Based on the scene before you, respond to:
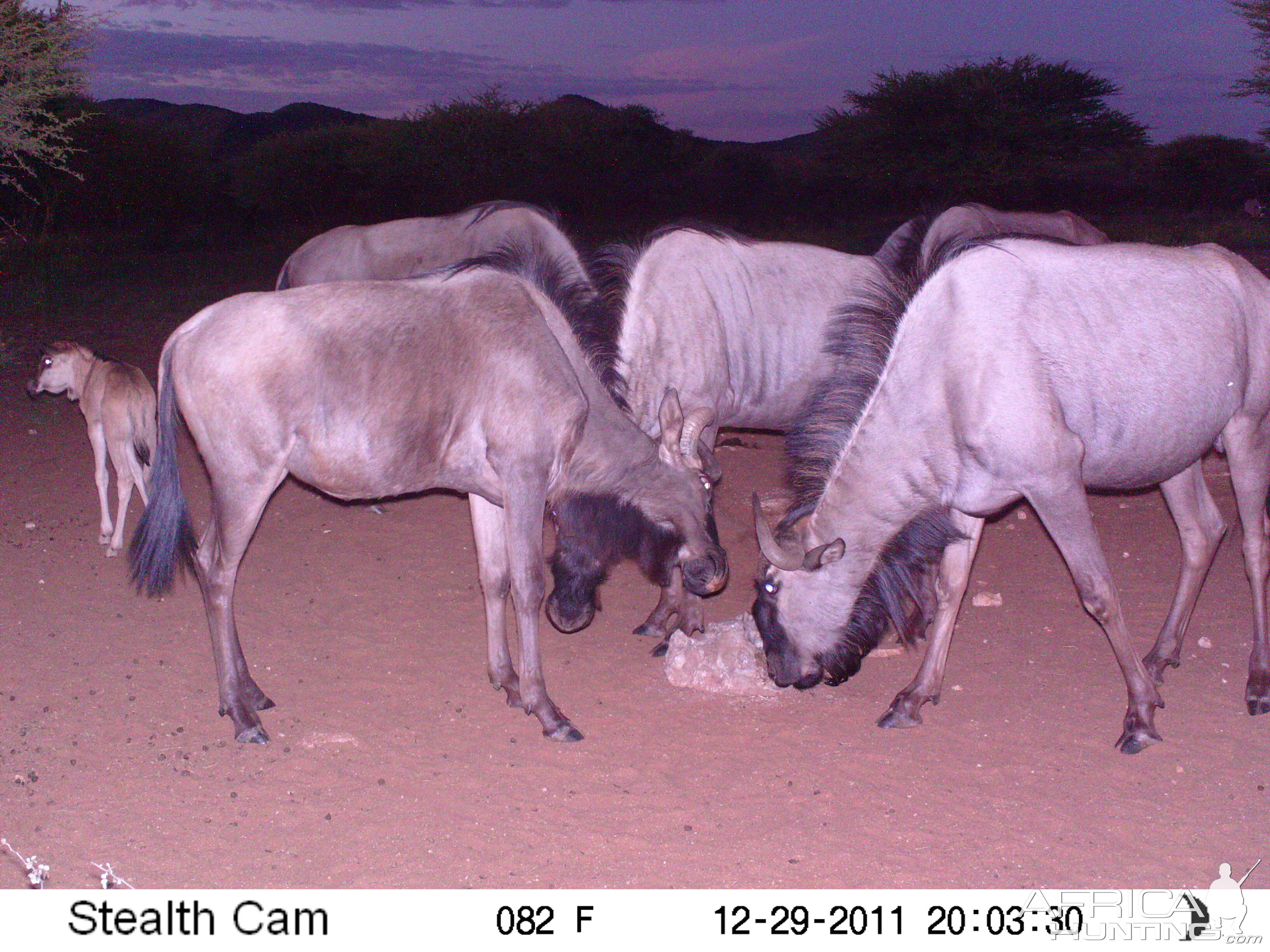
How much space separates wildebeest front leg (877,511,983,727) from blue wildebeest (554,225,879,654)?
102cm

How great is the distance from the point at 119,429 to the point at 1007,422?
4.56m

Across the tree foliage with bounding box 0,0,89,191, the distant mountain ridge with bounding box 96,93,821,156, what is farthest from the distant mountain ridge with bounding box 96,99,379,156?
the tree foliage with bounding box 0,0,89,191

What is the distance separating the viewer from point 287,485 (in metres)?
7.00

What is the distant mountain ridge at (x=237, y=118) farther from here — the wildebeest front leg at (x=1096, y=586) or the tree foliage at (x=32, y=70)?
the wildebeest front leg at (x=1096, y=586)

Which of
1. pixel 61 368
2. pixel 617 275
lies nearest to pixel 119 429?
pixel 61 368

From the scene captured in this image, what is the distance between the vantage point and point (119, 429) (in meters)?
5.65

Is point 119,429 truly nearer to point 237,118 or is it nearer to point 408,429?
point 408,429

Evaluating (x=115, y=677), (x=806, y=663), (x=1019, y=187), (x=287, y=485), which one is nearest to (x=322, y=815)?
(x=115, y=677)

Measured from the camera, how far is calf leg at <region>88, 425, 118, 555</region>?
573 cm

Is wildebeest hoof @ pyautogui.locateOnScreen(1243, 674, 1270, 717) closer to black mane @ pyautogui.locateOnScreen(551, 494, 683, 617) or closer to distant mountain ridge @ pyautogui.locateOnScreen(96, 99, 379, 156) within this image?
black mane @ pyautogui.locateOnScreen(551, 494, 683, 617)

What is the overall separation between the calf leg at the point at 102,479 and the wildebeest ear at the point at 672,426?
3.39 meters

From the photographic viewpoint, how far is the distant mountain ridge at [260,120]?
1336 inches
